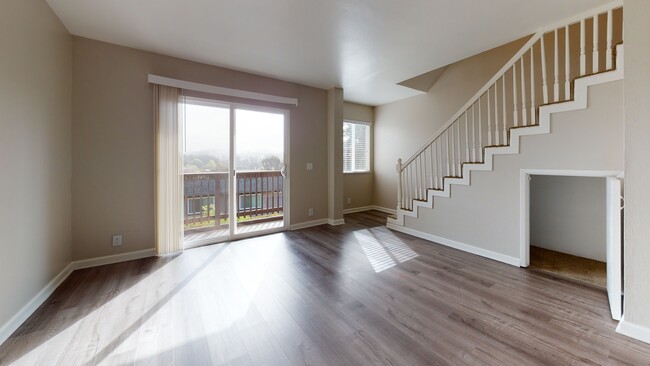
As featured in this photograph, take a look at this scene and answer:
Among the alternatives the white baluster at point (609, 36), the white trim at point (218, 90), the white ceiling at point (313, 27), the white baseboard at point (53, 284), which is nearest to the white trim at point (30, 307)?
the white baseboard at point (53, 284)

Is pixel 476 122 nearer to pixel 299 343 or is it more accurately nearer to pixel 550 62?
pixel 550 62

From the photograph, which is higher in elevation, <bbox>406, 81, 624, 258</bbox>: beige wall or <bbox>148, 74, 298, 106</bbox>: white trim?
<bbox>148, 74, 298, 106</bbox>: white trim

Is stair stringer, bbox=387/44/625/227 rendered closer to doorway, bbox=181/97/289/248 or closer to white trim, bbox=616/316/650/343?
white trim, bbox=616/316/650/343

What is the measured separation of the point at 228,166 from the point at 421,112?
13.2 ft

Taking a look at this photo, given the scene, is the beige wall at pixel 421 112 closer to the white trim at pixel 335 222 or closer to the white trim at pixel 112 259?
the white trim at pixel 335 222

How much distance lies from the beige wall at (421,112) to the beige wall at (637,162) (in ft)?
7.06

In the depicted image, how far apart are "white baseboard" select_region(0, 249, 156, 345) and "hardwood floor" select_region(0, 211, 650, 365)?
0.05 m

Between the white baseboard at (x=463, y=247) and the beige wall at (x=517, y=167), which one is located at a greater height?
the beige wall at (x=517, y=167)

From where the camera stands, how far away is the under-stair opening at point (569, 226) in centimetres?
285

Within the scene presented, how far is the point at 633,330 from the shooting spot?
5.45 feet

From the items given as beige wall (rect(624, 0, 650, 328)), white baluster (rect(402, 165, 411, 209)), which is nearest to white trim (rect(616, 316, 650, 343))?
beige wall (rect(624, 0, 650, 328))

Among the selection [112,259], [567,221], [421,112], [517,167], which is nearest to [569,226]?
[567,221]

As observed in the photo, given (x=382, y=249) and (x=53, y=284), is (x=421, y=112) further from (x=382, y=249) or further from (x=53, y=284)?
(x=53, y=284)

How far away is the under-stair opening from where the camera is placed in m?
2.85
